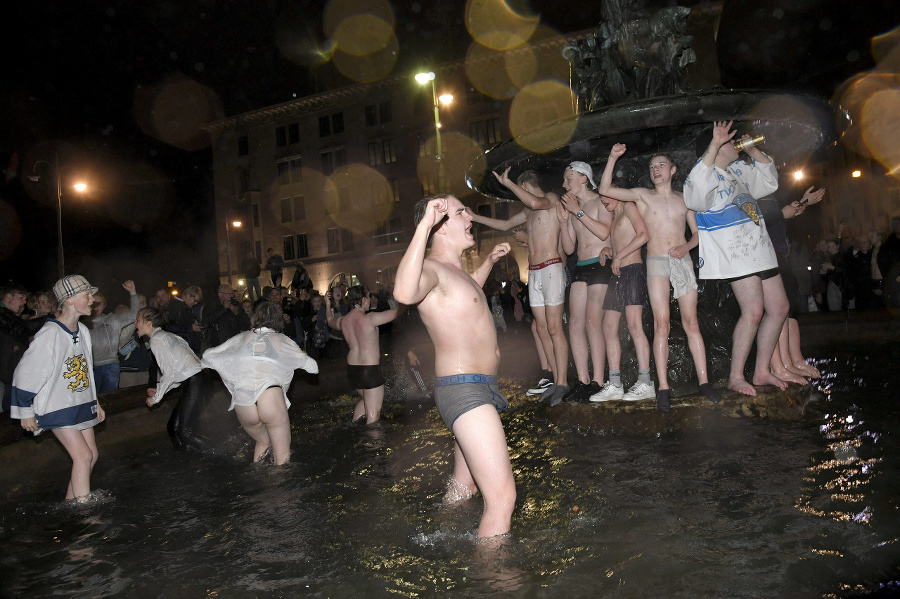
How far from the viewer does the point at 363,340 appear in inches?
320

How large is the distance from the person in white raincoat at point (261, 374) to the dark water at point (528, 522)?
43 centimetres

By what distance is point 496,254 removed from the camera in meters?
4.58

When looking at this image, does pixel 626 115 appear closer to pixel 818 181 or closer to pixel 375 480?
pixel 375 480

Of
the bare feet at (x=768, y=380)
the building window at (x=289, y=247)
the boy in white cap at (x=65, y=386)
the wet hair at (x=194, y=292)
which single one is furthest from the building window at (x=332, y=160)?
the bare feet at (x=768, y=380)

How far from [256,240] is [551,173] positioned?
5015cm

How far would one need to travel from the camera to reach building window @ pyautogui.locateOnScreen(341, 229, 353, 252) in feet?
163

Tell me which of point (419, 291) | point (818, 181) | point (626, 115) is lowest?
point (419, 291)

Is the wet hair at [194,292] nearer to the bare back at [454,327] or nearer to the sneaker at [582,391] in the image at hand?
the sneaker at [582,391]

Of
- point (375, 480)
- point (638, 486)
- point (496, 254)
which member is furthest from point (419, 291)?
point (375, 480)

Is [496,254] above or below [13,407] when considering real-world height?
above

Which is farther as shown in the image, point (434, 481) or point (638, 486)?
point (434, 481)

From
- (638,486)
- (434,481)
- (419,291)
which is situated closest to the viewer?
(419,291)

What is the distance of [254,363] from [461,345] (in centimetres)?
325

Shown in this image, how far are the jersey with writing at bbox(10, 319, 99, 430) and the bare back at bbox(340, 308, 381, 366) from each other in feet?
10.4
